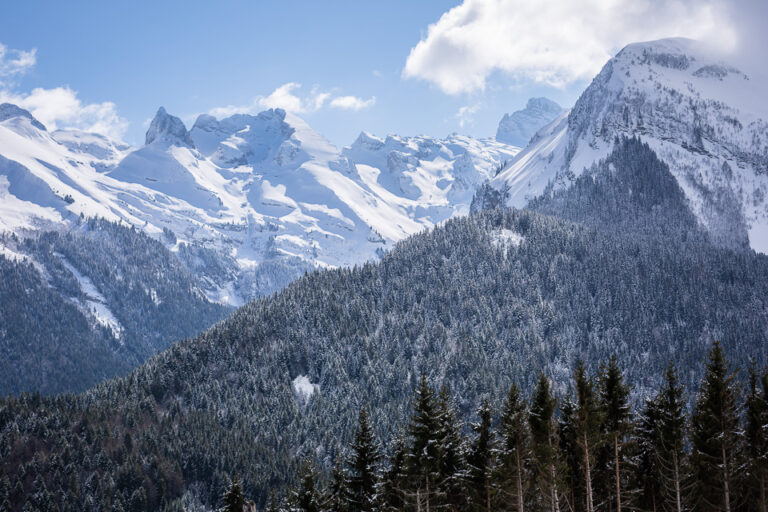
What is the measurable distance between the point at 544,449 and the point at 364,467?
16.8 metres

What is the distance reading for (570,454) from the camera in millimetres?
45406

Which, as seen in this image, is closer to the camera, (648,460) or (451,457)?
(451,457)

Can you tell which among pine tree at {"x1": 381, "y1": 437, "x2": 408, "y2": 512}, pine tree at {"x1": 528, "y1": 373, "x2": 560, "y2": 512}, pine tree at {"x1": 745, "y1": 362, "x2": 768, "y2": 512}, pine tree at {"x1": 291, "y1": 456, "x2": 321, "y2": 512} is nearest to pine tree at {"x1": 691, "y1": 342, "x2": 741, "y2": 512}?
pine tree at {"x1": 745, "y1": 362, "x2": 768, "y2": 512}

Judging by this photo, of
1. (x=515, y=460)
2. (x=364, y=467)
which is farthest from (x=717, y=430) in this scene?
(x=364, y=467)

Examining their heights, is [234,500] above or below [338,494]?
below

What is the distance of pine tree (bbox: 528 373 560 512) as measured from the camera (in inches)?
Answer: 1446

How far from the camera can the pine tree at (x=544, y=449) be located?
3672cm

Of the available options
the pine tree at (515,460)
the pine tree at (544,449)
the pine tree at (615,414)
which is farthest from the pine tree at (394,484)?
the pine tree at (615,414)

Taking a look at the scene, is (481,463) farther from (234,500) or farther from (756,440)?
(234,500)

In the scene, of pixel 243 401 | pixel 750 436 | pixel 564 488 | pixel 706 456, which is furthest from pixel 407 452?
pixel 243 401

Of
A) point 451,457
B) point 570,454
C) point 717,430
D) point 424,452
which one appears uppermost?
point 717,430

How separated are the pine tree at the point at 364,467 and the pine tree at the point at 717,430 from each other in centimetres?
2228

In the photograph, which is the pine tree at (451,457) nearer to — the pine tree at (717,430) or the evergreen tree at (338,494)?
the evergreen tree at (338,494)

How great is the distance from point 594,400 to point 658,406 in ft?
40.7
